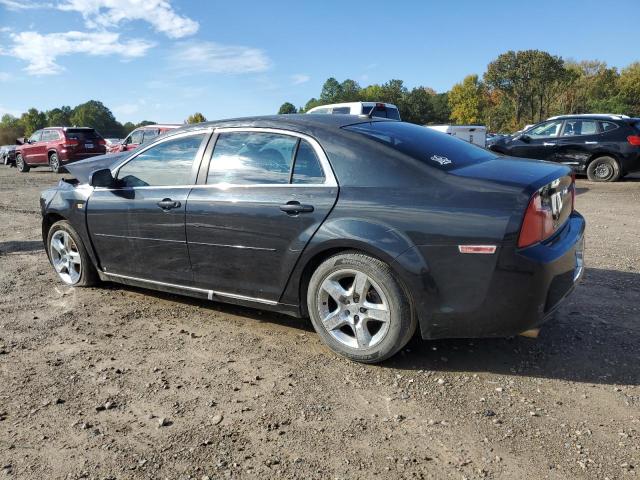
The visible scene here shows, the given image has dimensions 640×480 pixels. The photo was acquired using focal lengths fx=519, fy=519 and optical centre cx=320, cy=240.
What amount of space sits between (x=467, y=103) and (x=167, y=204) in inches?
3432

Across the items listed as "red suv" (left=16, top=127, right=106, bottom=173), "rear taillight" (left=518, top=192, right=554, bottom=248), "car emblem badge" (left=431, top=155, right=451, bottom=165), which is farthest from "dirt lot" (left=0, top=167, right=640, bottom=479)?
"red suv" (left=16, top=127, right=106, bottom=173)

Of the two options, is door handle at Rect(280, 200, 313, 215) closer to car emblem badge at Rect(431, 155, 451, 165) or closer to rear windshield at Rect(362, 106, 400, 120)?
car emblem badge at Rect(431, 155, 451, 165)

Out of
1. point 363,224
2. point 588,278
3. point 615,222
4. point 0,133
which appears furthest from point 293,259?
point 0,133

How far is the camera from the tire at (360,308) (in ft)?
10.4

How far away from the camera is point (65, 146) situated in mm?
19828

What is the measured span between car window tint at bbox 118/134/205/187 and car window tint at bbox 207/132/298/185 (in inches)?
10.4

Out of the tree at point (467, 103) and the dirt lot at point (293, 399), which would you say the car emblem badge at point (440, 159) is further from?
the tree at point (467, 103)

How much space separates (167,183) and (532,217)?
278 cm

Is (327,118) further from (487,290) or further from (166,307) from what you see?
(166,307)

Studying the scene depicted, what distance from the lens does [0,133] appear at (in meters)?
76.5

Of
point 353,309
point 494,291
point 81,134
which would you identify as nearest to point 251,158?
point 353,309

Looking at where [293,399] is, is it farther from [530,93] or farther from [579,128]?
[530,93]

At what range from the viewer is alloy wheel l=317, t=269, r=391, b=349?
10.7 ft

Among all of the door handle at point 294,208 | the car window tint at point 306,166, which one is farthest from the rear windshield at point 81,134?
the door handle at point 294,208
